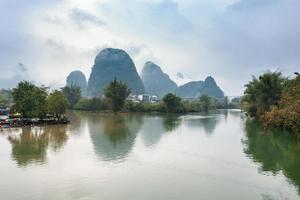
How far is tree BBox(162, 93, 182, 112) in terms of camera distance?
83.1 metres

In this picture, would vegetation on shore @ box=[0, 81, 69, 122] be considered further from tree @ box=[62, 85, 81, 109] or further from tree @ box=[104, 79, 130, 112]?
tree @ box=[62, 85, 81, 109]

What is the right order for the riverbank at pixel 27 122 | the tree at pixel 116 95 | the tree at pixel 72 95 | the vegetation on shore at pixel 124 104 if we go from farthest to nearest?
the tree at pixel 72 95 → the vegetation on shore at pixel 124 104 → the tree at pixel 116 95 → the riverbank at pixel 27 122

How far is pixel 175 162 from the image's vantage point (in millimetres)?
20125

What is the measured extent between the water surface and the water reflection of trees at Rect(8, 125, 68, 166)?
0.06m

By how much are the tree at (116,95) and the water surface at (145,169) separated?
4939 cm

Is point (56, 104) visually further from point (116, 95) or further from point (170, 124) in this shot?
point (116, 95)

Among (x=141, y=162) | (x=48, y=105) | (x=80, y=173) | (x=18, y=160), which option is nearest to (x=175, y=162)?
(x=141, y=162)

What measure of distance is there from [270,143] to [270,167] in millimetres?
10292

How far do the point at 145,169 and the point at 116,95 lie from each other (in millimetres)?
60807

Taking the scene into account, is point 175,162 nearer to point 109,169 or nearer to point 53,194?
point 109,169

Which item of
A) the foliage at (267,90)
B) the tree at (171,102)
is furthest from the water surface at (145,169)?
the tree at (171,102)

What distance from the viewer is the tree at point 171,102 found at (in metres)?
83.1

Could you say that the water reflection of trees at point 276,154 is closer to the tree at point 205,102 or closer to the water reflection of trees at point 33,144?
the water reflection of trees at point 33,144

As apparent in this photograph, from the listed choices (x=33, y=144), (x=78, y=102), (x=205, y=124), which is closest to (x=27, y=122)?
(x=33, y=144)
